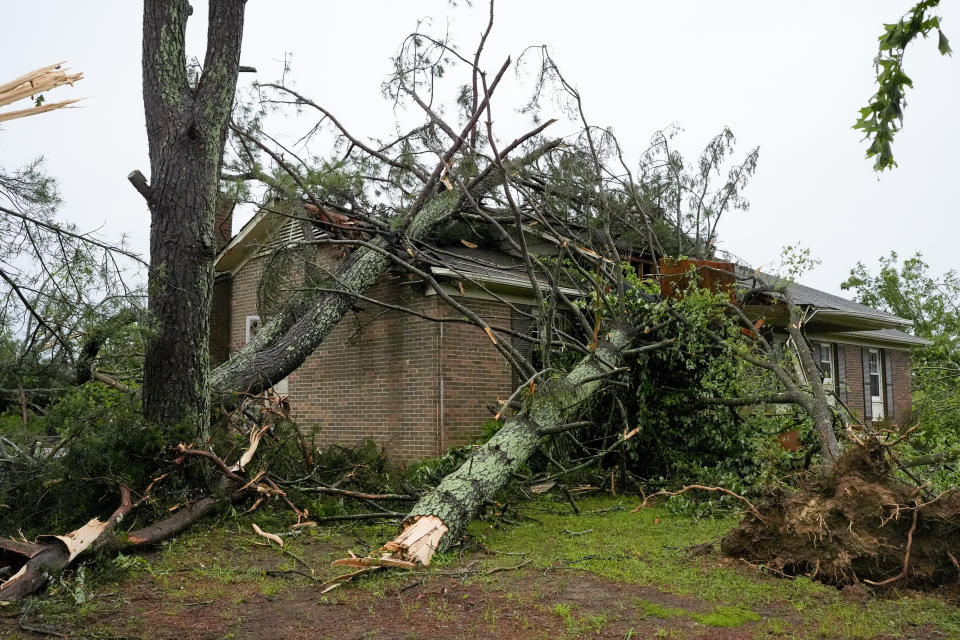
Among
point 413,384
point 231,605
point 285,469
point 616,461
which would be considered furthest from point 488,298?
point 231,605

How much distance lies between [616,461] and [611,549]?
400 cm

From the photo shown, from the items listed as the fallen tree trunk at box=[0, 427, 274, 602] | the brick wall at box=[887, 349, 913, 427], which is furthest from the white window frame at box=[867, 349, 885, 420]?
the fallen tree trunk at box=[0, 427, 274, 602]

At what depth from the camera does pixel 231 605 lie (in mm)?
4562

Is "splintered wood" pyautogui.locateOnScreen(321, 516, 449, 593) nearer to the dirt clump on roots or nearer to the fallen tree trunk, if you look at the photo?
the fallen tree trunk

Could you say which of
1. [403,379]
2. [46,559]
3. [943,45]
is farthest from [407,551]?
[403,379]

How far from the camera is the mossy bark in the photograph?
6.04m

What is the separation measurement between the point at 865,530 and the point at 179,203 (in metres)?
6.03

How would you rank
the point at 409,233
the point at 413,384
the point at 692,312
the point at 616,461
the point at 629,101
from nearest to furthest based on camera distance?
the point at 692,312 < the point at 616,461 < the point at 409,233 < the point at 413,384 < the point at 629,101

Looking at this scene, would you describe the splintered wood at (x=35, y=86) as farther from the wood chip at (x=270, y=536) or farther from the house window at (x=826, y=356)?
the house window at (x=826, y=356)

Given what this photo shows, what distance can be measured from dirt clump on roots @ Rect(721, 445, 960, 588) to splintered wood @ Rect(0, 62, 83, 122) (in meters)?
5.14

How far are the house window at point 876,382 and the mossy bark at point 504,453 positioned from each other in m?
14.8

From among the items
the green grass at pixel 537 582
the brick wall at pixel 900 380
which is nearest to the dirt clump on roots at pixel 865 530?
the green grass at pixel 537 582

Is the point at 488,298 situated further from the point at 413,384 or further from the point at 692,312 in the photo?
the point at 692,312

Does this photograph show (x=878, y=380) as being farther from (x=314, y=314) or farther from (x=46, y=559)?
(x=46, y=559)
